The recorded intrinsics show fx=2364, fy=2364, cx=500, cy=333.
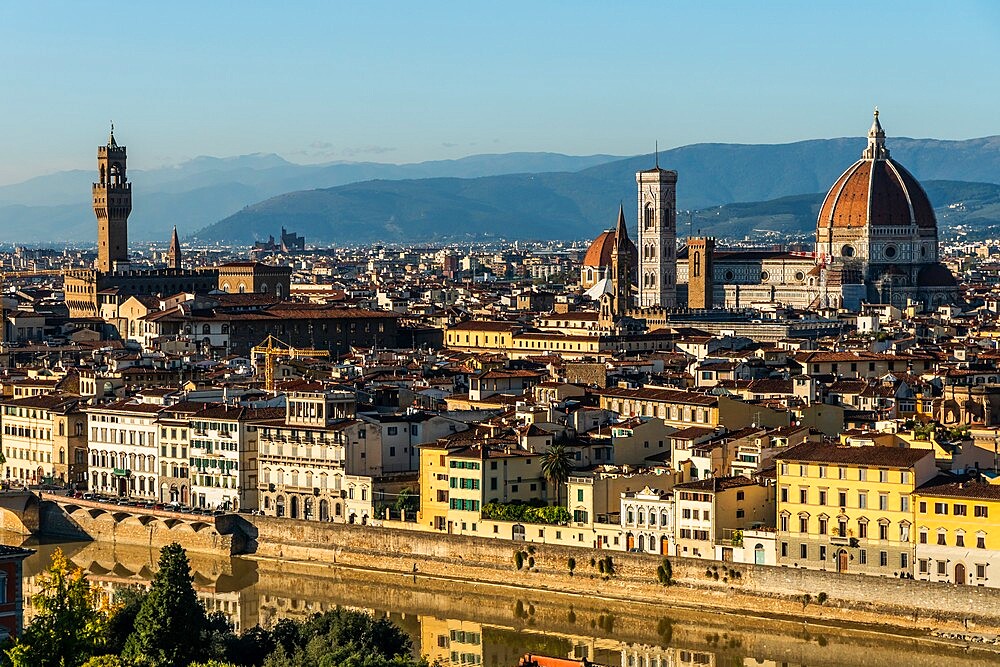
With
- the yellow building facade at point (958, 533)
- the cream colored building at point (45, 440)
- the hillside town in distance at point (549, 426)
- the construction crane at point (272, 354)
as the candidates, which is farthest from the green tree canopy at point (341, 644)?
the construction crane at point (272, 354)

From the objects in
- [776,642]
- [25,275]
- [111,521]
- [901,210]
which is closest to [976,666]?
[776,642]

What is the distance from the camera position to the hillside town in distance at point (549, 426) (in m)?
37.3

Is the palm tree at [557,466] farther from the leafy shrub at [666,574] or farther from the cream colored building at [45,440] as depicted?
the cream colored building at [45,440]

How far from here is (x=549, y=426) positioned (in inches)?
1708

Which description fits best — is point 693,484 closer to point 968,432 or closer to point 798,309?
point 968,432

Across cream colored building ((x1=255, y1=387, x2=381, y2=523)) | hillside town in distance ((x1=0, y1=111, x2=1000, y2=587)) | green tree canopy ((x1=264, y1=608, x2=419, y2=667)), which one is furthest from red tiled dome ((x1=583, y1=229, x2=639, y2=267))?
green tree canopy ((x1=264, y1=608, x2=419, y2=667))

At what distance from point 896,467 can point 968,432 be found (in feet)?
18.0

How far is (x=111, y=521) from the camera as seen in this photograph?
46531 mm

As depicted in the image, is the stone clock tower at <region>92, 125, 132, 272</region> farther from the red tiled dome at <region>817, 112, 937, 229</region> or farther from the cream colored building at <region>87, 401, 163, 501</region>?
the cream colored building at <region>87, 401, 163, 501</region>

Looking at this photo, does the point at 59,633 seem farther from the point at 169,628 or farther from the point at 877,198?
the point at 877,198

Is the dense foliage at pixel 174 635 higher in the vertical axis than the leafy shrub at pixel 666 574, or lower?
higher

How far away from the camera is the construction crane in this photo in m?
55.7

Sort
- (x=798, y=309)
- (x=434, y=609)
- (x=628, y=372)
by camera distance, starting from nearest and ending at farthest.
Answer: (x=434, y=609), (x=628, y=372), (x=798, y=309)

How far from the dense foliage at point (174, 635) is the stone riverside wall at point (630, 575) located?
686 cm
